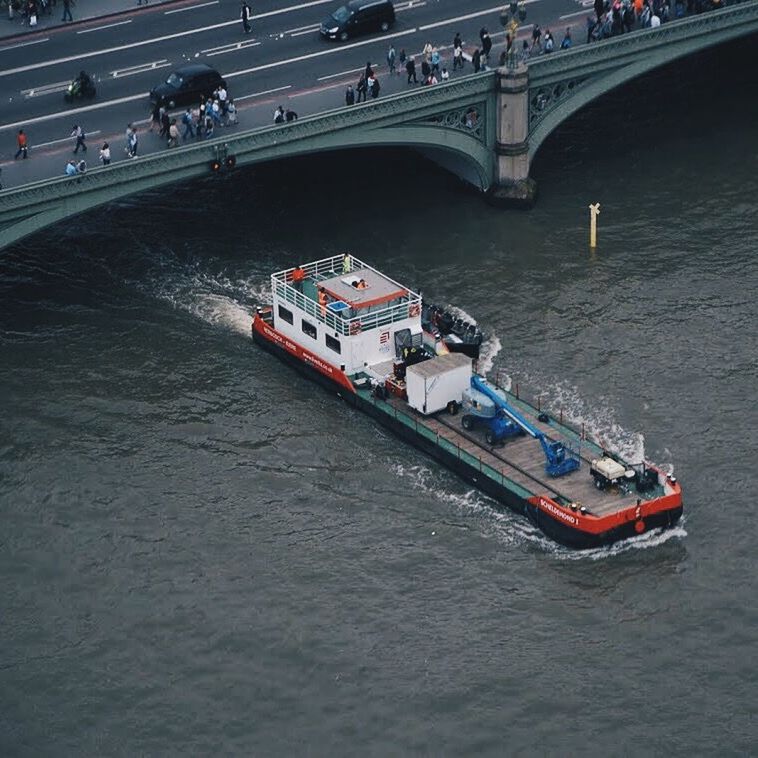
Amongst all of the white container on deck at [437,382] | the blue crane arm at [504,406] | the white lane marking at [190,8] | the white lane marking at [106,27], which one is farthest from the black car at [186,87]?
the blue crane arm at [504,406]

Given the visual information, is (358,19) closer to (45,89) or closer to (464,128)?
(464,128)

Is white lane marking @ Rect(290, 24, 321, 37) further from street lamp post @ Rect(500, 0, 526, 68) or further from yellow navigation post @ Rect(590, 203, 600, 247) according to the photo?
yellow navigation post @ Rect(590, 203, 600, 247)

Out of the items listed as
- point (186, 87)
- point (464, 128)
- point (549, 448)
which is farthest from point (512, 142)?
point (549, 448)

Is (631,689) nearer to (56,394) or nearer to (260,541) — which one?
(260,541)

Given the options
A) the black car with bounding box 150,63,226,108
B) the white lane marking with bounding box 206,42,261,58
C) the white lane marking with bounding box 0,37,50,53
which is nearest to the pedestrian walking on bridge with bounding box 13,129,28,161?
the black car with bounding box 150,63,226,108

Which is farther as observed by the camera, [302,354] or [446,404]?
[302,354]
